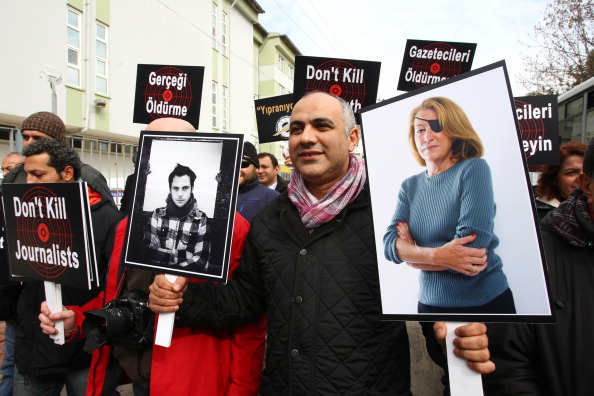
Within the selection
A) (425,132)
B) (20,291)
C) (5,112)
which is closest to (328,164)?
(425,132)

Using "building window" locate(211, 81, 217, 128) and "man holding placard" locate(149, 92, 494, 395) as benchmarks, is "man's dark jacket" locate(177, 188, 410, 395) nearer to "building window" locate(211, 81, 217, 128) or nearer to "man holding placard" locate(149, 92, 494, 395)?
"man holding placard" locate(149, 92, 494, 395)

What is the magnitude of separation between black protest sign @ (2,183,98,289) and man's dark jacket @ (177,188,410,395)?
0.55 metres

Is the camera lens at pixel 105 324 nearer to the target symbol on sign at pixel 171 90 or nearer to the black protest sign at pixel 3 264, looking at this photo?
the black protest sign at pixel 3 264

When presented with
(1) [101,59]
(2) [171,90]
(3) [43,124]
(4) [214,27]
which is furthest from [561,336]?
(4) [214,27]

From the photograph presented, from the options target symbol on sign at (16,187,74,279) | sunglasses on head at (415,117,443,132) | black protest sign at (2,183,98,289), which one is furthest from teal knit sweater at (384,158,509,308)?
target symbol on sign at (16,187,74,279)

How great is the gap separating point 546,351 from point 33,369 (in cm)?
240

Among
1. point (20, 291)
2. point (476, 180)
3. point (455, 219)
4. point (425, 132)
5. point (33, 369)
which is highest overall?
point (425, 132)

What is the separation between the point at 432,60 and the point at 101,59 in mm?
11746

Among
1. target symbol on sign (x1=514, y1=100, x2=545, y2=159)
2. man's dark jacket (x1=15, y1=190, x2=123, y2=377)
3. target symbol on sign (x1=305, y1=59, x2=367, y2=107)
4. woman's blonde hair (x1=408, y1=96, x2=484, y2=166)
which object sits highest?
target symbol on sign (x1=305, y1=59, x2=367, y2=107)

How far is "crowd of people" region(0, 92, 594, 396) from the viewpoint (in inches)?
45.2

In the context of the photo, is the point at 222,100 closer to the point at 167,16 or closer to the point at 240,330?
the point at 167,16

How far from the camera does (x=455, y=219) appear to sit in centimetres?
106

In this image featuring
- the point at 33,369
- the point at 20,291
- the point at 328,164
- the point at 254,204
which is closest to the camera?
the point at 328,164

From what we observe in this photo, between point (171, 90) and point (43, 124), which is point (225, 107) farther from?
point (43, 124)
